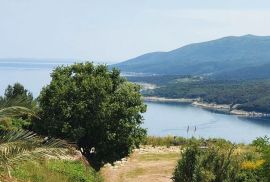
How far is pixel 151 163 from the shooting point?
2972 centimetres

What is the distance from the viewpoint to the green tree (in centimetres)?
2264

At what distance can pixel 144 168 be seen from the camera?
28.5 m

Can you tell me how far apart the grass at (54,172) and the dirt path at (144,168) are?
6459 millimetres

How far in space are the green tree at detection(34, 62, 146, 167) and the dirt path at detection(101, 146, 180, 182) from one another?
2.87 metres

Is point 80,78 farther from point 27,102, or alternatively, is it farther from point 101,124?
point 27,102

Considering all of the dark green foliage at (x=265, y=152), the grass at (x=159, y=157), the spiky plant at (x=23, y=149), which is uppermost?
the spiky plant at (x=23, y=149)

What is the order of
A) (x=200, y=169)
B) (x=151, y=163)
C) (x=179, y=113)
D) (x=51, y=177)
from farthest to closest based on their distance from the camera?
(x=179, y=113) → (x=151, y=163) → (x=200, y=169) → (x=51, y=177)

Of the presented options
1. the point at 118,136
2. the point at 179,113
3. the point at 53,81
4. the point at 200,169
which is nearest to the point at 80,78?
the point at 53,81

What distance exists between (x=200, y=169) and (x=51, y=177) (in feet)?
20.1

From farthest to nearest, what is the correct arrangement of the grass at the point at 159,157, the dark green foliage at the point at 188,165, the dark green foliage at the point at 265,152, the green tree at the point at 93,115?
the grass at the point at 159,157 → the green tree at the point at 93,115 → the dark green foliage at the point at 188,165 → the dark green foliage at the point at 265,152

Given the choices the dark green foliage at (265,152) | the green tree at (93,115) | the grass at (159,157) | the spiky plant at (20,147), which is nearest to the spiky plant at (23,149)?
the spiky plant at (20,147)

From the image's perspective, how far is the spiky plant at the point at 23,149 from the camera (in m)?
8.85

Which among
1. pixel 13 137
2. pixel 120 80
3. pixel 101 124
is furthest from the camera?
pixel 120 80

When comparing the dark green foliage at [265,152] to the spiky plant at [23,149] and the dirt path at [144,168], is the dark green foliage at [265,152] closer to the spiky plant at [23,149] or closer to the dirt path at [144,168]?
the dirt path at [144,168]
